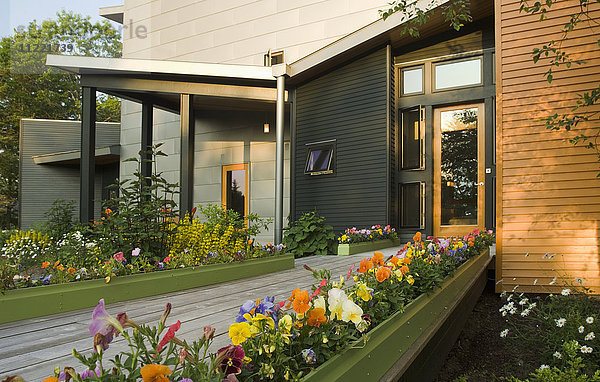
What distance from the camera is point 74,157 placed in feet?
37.4

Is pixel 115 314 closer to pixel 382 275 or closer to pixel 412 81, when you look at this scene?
pixel 382 275

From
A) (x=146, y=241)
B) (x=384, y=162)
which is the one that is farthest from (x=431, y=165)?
(x=146, y=241)

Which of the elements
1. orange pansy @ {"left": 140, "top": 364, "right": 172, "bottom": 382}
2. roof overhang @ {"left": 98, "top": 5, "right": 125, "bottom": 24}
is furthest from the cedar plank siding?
roof overhang @ {"left": 98, "top": 5, "right": 125, "bottom": 24}

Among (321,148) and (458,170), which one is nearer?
(458,170)

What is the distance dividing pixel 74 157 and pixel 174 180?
362 centimetres

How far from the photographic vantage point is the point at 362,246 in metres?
6.12

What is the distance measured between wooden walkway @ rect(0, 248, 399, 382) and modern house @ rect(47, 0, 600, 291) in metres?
2.30

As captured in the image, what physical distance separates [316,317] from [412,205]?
5.92 meters

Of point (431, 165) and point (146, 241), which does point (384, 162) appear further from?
point (146, 241)

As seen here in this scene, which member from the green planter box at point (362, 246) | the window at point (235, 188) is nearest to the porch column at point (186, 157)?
the window at point (235, 188)

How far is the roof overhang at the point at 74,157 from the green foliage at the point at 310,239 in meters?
6.38

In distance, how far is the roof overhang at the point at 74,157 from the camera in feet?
35.2

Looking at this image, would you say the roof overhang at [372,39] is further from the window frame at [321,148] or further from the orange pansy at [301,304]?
the orange pansy at [301,304]

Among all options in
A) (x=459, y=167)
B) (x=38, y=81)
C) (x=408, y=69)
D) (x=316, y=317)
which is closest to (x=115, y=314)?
(x=316, y=317)
